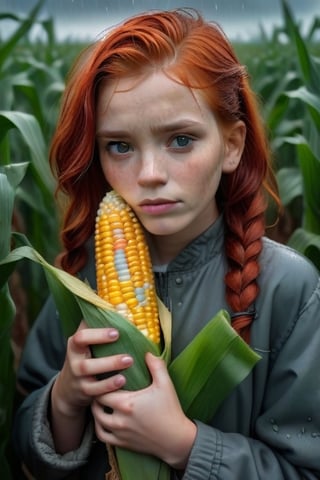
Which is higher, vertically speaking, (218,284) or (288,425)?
(218,284)

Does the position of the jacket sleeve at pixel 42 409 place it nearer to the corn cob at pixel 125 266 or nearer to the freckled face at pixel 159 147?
the corn cob at pixel 125 266

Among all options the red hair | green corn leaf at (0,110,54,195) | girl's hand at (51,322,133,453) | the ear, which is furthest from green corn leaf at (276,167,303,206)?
girl's hand at (51,322,133,453)

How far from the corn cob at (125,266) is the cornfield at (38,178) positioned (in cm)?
20

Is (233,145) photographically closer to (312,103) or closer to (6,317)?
(6,317)

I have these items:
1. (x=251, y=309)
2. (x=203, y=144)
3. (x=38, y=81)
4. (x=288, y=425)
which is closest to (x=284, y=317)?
(x=251, y=309)

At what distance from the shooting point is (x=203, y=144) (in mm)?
1267

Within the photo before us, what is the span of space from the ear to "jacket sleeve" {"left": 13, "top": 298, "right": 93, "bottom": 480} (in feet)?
1.28

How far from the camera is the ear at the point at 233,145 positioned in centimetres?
133

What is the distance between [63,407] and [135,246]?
0.26m

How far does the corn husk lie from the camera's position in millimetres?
1222

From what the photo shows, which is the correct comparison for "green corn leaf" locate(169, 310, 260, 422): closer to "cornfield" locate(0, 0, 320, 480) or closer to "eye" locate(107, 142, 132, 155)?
"eye" locate(107, 142, 132, 155)

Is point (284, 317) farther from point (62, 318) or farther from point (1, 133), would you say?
point (1, 133)

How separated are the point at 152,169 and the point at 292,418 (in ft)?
1.30

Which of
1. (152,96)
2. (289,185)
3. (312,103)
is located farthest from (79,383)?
(289,185)
